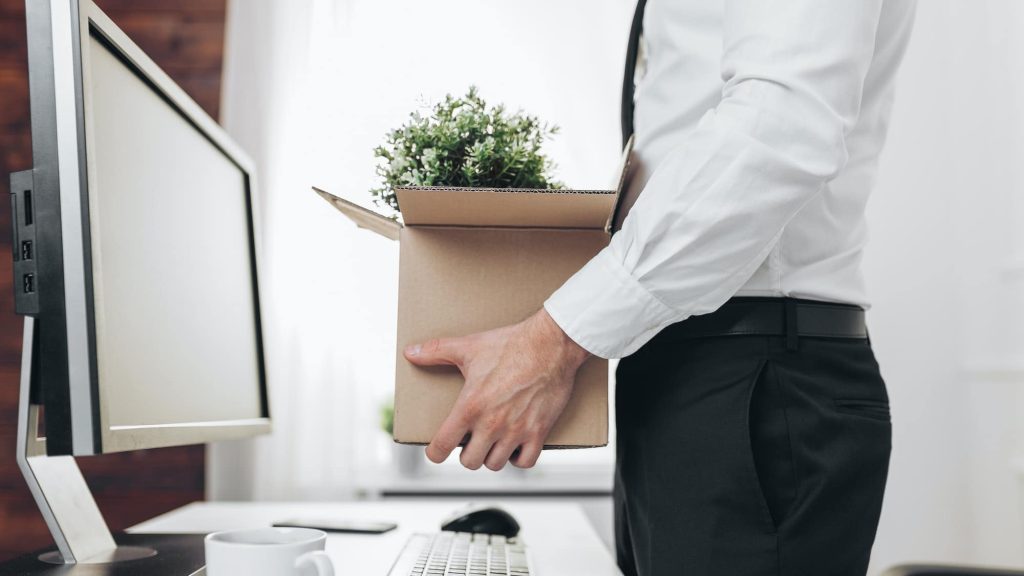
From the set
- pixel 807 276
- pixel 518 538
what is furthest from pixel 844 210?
pixel 518 538

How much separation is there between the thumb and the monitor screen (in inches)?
10.4

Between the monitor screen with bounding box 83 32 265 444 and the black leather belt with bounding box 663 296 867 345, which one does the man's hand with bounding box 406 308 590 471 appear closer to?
the black leather belt with bounding box 663 296 867 345

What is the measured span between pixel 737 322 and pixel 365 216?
1.17ft

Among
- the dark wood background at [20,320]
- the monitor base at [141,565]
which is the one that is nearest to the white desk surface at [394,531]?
the monitor base at [141,565]

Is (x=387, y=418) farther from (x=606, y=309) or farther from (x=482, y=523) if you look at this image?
(x=606, y=309)

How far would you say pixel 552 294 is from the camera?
2.36 feet

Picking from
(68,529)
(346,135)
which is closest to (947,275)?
(346,135)

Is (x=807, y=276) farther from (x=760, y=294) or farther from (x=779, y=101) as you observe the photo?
(x=779, y=101)

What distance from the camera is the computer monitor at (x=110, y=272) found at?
2.23 feet

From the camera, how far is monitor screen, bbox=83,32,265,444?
0.74 m

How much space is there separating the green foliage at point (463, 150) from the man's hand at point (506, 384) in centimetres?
15

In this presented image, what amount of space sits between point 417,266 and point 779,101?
13.4 inches

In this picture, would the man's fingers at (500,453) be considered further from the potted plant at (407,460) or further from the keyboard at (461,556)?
the potted plant at (407,460)

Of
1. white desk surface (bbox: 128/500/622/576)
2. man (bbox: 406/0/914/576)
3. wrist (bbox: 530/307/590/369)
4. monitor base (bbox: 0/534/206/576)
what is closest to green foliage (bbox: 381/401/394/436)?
white desk surface (bbox: 128/500/622/576)
